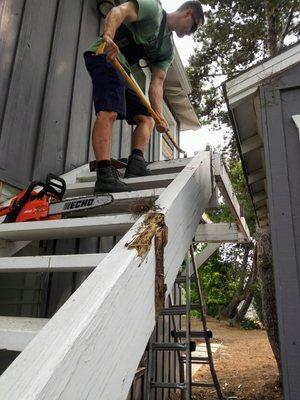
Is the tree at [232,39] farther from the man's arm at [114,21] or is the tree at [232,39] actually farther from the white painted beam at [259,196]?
the man's arm at [114,21]

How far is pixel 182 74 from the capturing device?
6.71 metres

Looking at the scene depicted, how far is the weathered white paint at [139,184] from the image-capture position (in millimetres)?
2461

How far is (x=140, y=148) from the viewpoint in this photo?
9.33 feet

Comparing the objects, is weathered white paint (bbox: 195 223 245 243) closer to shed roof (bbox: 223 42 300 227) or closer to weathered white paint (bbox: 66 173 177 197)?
shed roof (bbox: 223 42 300 227)

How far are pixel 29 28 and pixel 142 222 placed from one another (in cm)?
246

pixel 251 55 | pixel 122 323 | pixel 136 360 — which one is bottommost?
pixel 136 360

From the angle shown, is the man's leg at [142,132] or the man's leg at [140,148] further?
the man's leg at [142,132]

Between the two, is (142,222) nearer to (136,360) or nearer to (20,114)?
(136,360)

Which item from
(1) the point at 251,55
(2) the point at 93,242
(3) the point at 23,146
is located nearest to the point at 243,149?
(2) the point at 93,242

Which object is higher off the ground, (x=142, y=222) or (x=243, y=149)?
(x=243, y=149)

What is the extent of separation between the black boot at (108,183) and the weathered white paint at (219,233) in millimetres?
4411

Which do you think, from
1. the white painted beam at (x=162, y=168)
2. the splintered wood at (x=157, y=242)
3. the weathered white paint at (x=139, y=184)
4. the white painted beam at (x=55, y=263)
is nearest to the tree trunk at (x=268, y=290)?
the white painted beam at (x=162, y=168)

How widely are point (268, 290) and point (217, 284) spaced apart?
1426cm

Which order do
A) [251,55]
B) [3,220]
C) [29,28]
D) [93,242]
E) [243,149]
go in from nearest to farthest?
[3,220]
[29,28]
[93,242]
[243,149]
[251,55]
